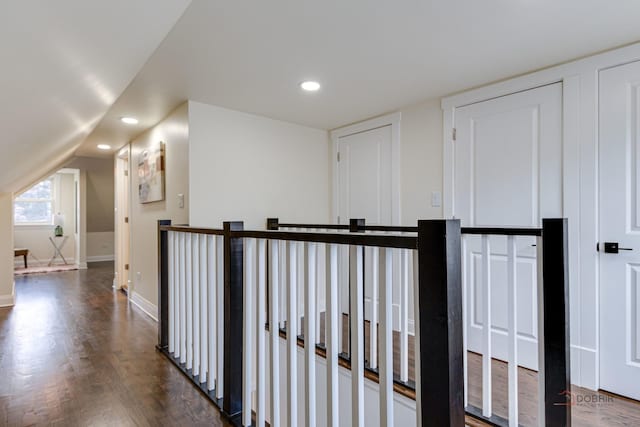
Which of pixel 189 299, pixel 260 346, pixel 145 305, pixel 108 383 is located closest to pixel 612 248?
pixel 260 346

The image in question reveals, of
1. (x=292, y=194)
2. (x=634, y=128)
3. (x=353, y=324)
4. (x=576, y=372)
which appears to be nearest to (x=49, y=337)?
(x=292, y=194)

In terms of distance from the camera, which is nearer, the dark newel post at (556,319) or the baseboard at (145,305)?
the dark newel post at (556,319)

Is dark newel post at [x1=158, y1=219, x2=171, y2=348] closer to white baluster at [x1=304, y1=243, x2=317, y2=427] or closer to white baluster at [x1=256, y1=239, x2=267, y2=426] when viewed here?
white baluster at [x1=256, y1=239, x2=267, y2=426]

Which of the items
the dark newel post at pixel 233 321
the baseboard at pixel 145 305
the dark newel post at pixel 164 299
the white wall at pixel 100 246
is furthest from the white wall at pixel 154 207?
the white wall at pixel 100 246

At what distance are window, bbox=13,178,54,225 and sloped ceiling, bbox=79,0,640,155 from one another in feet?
21.5

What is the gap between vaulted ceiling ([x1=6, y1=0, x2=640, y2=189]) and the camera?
1.15 metres

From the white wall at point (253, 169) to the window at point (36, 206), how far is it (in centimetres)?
658

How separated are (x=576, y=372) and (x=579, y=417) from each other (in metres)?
0.49

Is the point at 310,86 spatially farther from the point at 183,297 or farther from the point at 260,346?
the point at 260,346

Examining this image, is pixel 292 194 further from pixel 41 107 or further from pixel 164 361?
pixel 41 107

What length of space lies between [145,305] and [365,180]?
112 inches

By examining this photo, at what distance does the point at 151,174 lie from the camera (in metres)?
3.77

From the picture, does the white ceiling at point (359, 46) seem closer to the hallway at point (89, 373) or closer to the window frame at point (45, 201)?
the hallway at point (89, 373)

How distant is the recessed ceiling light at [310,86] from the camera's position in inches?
106
